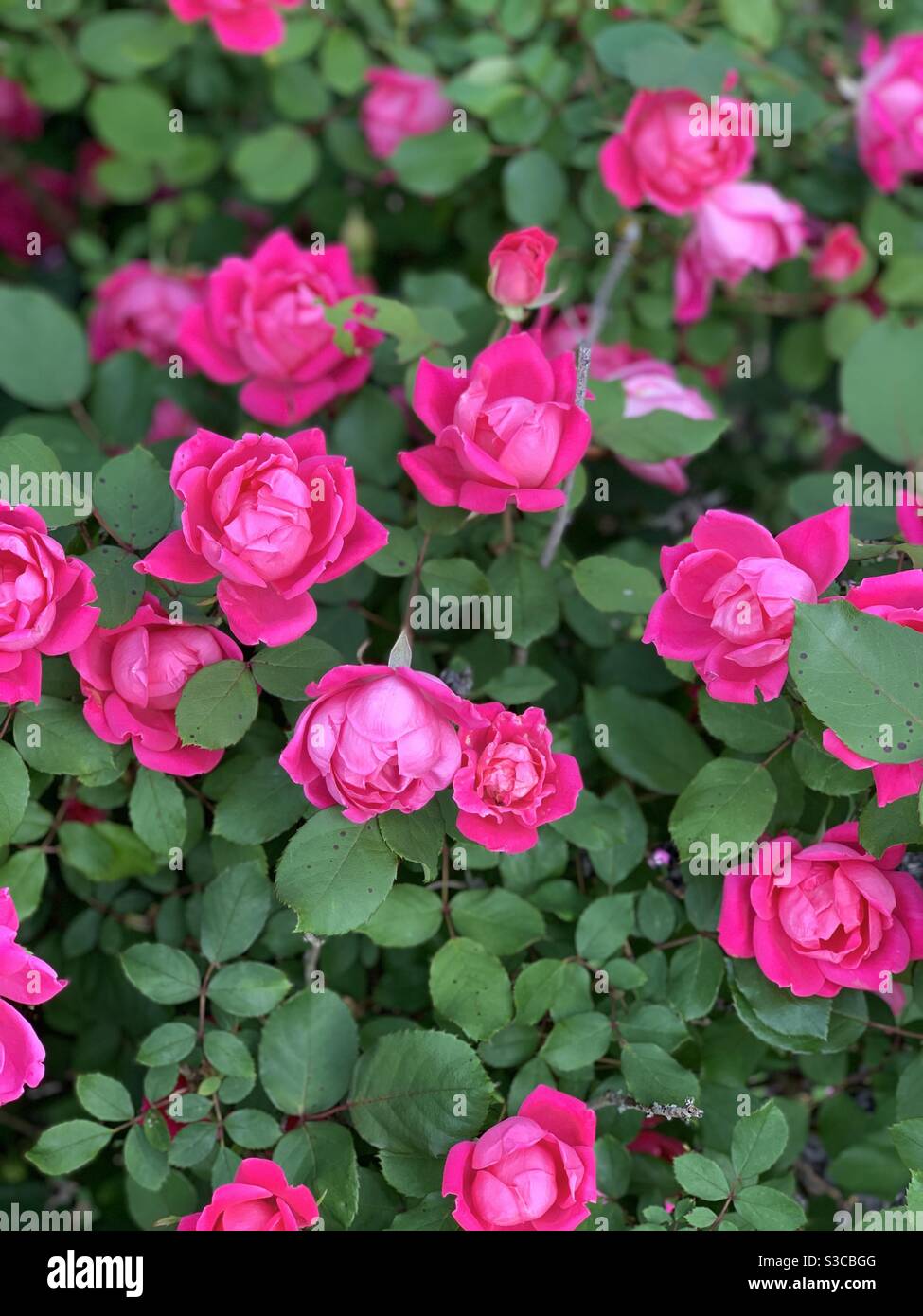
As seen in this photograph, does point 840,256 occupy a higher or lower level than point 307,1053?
higher

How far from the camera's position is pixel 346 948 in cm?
73

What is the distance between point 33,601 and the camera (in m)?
0.57

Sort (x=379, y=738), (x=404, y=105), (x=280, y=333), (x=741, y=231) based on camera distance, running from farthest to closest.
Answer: (x=404, y=105), (x=741, y=231), (x=280, y=333), (x=379, y=738)

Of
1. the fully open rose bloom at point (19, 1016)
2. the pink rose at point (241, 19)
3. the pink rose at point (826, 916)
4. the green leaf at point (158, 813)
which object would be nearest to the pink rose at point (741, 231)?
the pink rose at point (241, 19)

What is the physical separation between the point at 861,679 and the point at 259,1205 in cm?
41

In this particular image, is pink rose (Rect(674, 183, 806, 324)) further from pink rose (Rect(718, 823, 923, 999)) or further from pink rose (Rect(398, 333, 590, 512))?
pink rose (Rect(718, 823, 923, 999))

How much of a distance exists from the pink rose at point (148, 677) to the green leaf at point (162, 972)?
121 millimetres

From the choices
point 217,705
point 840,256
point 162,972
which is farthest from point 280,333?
point 840,256

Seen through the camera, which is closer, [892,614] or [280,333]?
[892,614]

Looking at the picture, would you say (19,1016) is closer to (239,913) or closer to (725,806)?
(239,913)

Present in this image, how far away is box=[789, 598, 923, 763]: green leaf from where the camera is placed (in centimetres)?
56

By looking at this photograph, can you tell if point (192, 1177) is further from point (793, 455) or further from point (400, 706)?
point (793, 455)

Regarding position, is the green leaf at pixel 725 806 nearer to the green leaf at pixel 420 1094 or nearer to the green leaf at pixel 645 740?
the green leaf at pixel 645 740
